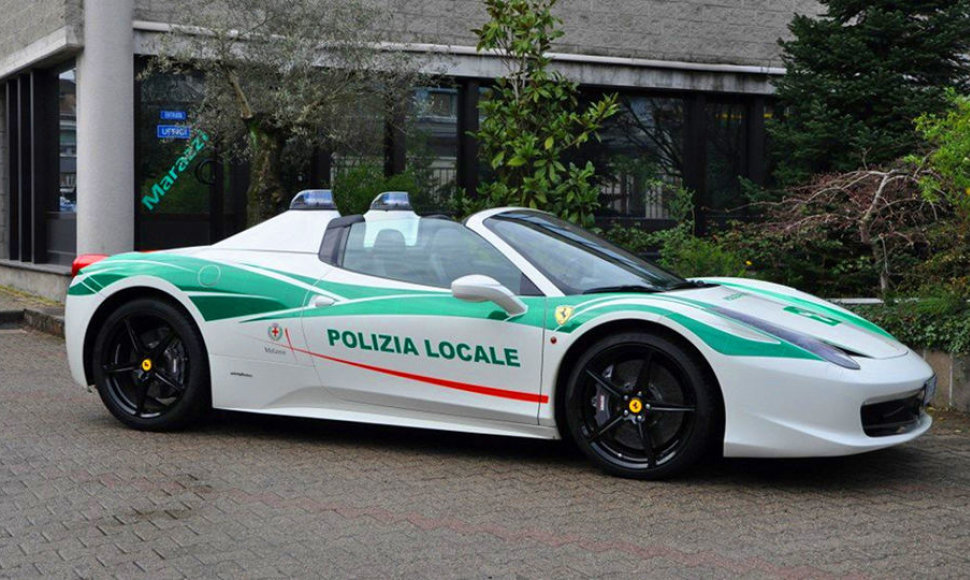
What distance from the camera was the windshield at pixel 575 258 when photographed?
6469 millimetres

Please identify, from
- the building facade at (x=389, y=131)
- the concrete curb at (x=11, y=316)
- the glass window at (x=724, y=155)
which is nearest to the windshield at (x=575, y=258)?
the building facade at (x=389, y=131)

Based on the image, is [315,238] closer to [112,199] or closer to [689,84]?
[112,199]

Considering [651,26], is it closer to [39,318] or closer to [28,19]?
[28,19]

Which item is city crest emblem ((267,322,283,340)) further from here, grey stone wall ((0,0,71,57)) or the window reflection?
the window reflection

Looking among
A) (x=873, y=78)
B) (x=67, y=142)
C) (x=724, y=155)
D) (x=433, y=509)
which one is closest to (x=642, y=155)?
(x=724, y=155)

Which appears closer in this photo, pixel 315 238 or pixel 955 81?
pixel 315 238

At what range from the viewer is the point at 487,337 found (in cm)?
630

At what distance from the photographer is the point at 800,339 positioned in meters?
5.91

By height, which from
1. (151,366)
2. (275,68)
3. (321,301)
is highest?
(275,68)

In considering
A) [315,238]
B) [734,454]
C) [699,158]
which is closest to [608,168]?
[699,158]

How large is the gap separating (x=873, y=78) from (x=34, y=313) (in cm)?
903

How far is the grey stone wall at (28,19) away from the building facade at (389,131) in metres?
0.03

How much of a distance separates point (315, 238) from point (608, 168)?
32.2 ft

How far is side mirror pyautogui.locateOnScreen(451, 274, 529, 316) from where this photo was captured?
6211 mm
